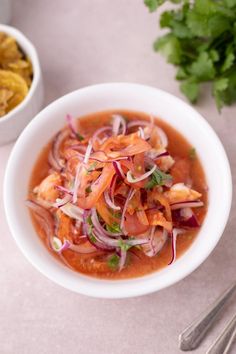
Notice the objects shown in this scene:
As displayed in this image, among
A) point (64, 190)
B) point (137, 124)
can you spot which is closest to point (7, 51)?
point (137, 124)

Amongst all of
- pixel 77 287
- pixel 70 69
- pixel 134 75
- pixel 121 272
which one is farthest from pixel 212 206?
pixel 70 69

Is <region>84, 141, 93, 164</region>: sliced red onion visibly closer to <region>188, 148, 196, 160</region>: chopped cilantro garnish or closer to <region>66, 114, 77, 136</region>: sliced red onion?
<region>66, 114, 77, 136</region>: sliced red onion

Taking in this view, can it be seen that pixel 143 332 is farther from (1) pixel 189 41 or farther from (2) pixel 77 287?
(1) pixel 189 41

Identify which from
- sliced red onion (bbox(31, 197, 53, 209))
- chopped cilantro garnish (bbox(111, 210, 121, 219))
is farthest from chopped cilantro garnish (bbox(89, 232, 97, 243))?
sliced red onion (bbox(31, 197, 53, 209))

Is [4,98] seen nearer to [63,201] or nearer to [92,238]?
[63,201]

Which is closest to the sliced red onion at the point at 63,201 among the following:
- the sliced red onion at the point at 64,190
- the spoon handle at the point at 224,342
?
the sliced red onion at the point at 64,190

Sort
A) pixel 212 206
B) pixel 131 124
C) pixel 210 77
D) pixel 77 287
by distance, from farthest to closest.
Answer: pixel 210 77
pixel 131 124
pixel 212 206
pixel 77 287

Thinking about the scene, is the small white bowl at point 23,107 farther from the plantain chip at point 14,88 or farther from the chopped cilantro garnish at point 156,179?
the chopped cilantro garnish at point 156,179
